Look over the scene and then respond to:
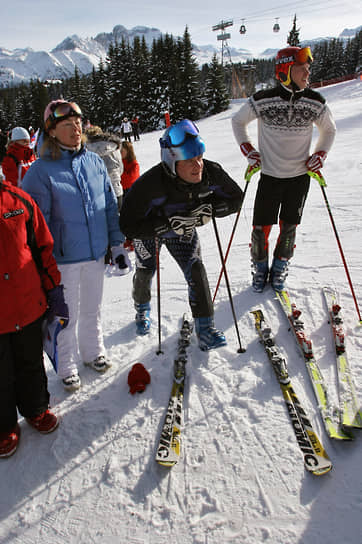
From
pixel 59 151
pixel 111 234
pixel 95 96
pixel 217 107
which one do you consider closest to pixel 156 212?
pixel 111 234

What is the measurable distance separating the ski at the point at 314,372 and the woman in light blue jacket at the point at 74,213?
1764 mm

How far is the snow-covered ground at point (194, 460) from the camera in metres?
1.77

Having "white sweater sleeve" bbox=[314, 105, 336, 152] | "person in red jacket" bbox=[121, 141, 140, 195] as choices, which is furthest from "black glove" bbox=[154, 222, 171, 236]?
"person in red jacket" bbox=[121, 141, 140, 195]

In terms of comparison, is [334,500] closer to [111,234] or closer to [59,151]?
[111,234]

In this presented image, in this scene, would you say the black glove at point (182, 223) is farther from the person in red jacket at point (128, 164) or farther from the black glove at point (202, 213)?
the person in red jacket at point (128, 164)

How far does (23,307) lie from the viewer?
6.65 ft

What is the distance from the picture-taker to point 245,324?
3.39 metres

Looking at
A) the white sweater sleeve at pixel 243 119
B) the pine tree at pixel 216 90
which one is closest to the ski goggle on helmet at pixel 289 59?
the white sweater sleeve at pixel 243 119

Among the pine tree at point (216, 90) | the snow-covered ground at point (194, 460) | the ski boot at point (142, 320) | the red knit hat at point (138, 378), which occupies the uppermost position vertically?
the pine tree at point (216, 90)

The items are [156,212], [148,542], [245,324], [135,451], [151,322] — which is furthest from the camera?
[151,322]

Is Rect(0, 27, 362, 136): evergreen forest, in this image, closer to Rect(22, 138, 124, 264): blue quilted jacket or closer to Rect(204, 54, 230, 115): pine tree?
Rect(204, 54, 230, 115): pine tree

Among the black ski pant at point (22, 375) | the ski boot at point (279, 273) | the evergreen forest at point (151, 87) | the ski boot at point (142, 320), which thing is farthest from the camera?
the evergreen forest at point (151, 87)

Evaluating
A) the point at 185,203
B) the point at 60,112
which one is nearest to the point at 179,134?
the point at 185,203

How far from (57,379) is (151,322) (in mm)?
1149
